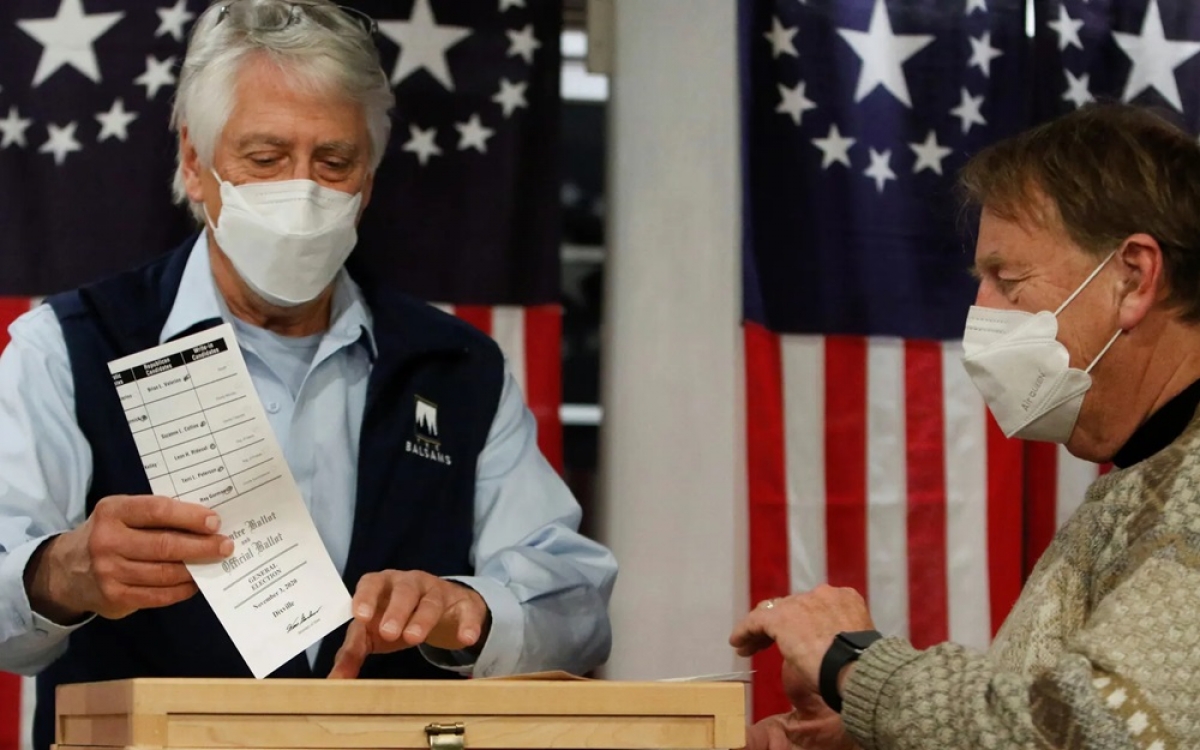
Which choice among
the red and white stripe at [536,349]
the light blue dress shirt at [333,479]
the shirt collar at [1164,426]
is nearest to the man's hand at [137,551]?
the light blue dress shirt at [333,479]

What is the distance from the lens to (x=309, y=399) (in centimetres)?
223

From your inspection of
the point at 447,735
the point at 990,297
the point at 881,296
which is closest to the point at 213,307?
the point at 447,735

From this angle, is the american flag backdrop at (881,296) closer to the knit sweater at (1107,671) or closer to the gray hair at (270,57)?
the gray hair at (270,57)

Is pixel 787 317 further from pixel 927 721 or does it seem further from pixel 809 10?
pixel 927 721

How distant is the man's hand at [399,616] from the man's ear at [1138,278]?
87 centimetres

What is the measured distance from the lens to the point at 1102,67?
3.26 meters

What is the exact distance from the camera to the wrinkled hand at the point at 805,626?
164 cm

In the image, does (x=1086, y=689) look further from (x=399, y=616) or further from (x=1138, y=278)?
(x=399, y=616)

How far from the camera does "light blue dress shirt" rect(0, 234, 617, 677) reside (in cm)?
200

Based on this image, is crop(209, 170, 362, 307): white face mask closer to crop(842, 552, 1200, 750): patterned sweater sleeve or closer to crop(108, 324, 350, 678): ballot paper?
crop(108, 324, 350, 678): ballot paper

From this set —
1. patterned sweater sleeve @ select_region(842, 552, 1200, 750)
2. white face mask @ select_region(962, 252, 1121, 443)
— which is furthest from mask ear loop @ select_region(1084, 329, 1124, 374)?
patterned sweater sleeve @ select_region(842, 552, 1200, 750)

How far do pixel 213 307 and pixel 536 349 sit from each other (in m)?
0.89

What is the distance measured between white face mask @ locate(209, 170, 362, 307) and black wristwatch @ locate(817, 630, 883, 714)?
979 mm

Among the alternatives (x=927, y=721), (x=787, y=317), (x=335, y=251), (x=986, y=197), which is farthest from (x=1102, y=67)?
(x=927, y=721)
